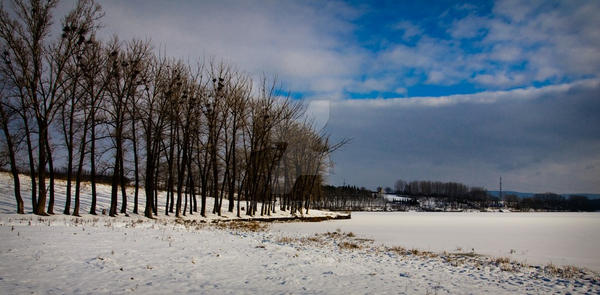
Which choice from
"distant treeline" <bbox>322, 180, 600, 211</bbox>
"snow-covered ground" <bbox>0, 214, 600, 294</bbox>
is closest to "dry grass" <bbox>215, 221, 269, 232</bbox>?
"snow-covered ground" <bbox>0, 214, 600, 294</bbox>

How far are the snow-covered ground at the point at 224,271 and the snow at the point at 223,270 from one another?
0.9 inches

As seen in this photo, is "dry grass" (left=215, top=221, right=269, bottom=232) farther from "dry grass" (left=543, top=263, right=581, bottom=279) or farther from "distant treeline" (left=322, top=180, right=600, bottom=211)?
"distant treeline" (left=322, top=180, right=600, bottom=211)

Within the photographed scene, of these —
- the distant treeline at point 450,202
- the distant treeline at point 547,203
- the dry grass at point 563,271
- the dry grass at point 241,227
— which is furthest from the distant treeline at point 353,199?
the dry grass at point 563,271

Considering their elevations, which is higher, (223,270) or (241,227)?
(223,270)

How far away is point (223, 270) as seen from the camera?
9.23 m

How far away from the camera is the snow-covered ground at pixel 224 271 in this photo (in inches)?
301

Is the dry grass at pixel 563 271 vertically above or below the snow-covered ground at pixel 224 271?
below

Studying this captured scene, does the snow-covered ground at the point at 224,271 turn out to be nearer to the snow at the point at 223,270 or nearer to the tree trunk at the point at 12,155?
the snow at the point at 223,270

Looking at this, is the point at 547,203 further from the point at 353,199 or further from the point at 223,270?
the point at 223,270

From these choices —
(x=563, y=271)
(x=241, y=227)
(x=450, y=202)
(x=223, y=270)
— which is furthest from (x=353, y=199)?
(x=223, y=270)

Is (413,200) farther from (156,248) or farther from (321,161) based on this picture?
(156,248)

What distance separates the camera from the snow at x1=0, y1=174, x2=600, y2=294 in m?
7.66

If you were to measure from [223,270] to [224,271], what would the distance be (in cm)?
12

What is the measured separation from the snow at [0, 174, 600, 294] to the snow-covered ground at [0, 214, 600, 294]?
0.07 feet
